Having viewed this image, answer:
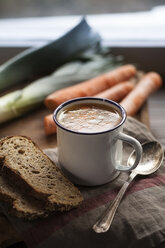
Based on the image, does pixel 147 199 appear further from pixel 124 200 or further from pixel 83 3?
pixel 83 3

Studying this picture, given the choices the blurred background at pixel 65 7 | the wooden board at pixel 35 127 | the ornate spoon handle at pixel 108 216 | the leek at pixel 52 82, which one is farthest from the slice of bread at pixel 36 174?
the blurred background at pixel 65 7

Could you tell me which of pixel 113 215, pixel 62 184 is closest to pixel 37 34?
pixel 62 184

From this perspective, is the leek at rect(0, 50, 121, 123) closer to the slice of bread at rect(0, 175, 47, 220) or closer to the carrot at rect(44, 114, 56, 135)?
the carrot at rect(44, 114, 56, 135)

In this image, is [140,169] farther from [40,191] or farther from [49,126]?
[49,126]

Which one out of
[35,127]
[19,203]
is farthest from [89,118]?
[35,127]

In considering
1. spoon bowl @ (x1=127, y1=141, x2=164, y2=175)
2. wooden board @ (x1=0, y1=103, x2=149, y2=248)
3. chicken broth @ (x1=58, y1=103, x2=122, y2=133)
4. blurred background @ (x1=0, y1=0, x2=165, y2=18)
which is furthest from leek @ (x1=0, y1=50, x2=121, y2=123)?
spoon bowl @ (x1=127, y1=141, x2=164, y2=175)

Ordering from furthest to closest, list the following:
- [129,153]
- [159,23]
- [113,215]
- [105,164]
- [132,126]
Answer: [159,23] < [132,126] < [129,153] < [105,164] < [113,215]
